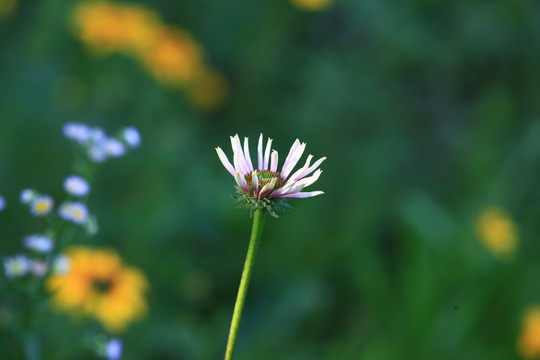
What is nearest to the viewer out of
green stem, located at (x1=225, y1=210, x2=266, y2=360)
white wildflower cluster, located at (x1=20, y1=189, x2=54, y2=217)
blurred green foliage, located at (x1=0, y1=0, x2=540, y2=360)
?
green stem, located at (x1=225, y1=210, x2=266, y2=360)

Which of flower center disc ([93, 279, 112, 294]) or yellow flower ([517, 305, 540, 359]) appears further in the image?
yellow flower ([517, 305, 540, 359])

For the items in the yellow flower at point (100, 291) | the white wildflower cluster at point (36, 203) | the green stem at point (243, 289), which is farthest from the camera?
the yellow flower at point (100, 291)

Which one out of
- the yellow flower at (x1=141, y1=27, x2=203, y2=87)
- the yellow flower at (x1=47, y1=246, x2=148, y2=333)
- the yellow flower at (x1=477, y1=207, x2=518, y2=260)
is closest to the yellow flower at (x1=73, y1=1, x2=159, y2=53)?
the yellow flower at (x1=141, y1=27, x2=203, y2=87)

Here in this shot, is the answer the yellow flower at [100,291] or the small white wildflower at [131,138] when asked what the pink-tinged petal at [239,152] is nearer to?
the small white wildflower at [131,138]

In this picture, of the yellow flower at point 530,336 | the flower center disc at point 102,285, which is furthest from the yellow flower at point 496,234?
the flower center disc at point 102,285

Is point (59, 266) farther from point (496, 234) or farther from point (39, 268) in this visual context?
point (496, 234)

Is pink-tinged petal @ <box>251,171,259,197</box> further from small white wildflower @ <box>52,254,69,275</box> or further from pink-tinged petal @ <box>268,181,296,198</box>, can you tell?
small white wildflower @ <box>52,254,69,275</box>
